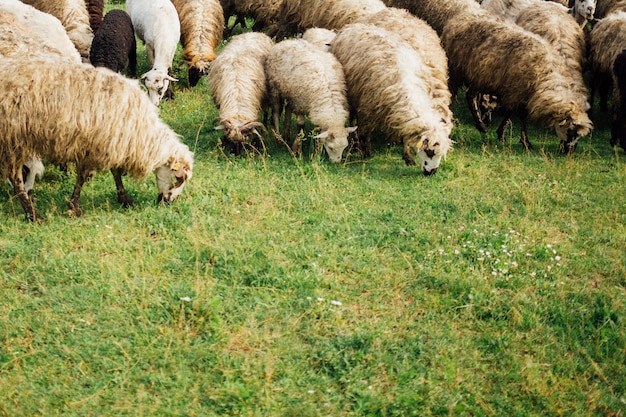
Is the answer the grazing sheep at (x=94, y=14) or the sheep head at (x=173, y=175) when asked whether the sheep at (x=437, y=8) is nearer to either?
the grazing sheep at (x=94, y=14)

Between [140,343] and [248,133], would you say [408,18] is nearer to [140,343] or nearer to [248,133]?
[248,133]

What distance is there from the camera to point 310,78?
26.3 ft

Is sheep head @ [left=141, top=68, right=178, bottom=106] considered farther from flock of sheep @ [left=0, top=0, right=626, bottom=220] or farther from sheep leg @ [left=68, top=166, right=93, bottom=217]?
sheep leg @ [left=68, top=166, right=93, bottom=217]

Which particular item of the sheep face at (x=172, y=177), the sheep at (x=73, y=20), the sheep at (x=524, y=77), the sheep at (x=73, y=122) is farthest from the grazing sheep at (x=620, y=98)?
the sheep at (x=73, y=20)

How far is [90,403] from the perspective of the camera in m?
3.99

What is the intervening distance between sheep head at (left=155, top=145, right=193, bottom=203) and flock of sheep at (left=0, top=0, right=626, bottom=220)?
0.05 ft

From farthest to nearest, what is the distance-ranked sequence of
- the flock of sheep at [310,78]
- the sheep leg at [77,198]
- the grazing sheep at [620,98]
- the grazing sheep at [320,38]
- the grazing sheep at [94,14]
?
the grazing sheep at [94,14]
the grazing sheep at [320,38]
the grazing sheep at [620,98]
the sheep leg at [77,198]
the flock of sheep at [310,78]

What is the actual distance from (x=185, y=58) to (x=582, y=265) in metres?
8.03

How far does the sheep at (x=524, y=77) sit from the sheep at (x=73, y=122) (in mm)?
4992

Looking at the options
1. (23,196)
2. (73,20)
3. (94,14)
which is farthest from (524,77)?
(94,14)

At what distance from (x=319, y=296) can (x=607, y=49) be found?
697 cm

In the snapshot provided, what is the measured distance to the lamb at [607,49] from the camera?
9084mm

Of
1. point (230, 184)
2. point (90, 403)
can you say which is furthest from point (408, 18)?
point (90, 403)

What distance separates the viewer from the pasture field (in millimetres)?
4145
